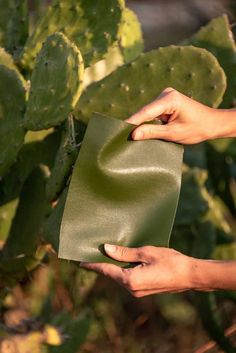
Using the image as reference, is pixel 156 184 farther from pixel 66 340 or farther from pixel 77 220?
pixel 66 340

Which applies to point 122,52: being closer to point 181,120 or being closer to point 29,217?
point 29,217

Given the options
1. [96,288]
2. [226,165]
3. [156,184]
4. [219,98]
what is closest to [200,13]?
[226,165]

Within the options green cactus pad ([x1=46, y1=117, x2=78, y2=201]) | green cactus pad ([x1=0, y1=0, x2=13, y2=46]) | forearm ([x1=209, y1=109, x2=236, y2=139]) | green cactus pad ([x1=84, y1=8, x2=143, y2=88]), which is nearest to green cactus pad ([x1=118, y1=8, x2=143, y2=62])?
green cactus pad ([x1=84, y1=8, x2=143, y2=88])

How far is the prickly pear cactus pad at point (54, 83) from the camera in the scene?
6.33 feet

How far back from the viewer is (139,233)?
169 cm

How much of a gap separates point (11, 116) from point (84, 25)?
0.34m

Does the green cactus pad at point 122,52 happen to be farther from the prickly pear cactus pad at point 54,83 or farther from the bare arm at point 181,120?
the bare arm at point 181,120

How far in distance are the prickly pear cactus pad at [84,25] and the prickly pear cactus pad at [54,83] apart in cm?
22

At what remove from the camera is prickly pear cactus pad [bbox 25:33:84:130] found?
1.93m

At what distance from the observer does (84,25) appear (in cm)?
226

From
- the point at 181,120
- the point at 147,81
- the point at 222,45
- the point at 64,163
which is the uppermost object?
the point at 181,120

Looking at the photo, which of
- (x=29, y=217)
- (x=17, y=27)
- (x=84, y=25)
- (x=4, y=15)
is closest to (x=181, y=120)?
(x=84, y=25)

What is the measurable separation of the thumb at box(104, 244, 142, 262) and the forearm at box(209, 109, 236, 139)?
1.06 ft

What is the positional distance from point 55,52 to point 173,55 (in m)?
0.38
